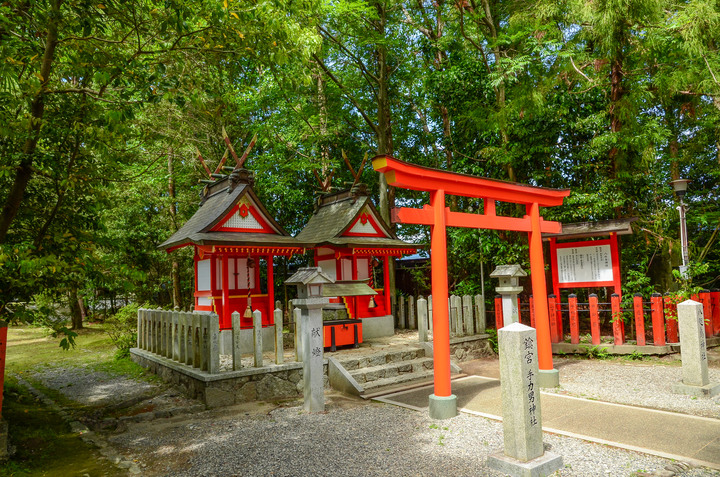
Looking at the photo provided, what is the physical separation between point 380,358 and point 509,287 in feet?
10.2

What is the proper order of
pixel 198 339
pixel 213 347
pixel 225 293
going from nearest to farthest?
pixel 213 347
pixel 198 339
pixel 225 293

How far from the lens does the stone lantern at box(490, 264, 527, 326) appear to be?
9203mm

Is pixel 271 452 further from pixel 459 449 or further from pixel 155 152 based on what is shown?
pixel 155 152

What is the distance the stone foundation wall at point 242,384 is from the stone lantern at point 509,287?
4004 millimetres

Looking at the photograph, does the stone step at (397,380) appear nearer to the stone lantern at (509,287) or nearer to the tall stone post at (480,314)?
the stone lantern at (509,287)

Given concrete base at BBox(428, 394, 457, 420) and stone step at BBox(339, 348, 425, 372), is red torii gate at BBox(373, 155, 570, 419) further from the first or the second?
stone step at BBox(339, 348, 425, 372)

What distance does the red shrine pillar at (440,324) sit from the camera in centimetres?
650

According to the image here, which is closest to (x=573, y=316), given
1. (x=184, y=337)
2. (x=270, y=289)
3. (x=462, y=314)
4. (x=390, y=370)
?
(x=462, y=314)

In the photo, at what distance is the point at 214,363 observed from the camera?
7613 millimetres

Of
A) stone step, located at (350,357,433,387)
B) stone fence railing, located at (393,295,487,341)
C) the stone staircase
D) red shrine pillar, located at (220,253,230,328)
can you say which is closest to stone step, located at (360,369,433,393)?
the stone staircase

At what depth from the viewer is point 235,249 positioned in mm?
10266

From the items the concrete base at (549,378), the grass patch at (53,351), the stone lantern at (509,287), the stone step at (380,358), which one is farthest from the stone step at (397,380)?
the grass patch at (53,351)

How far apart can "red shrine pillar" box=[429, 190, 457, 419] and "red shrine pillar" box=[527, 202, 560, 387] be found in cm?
246

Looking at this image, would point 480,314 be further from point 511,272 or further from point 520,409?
point 520,409
